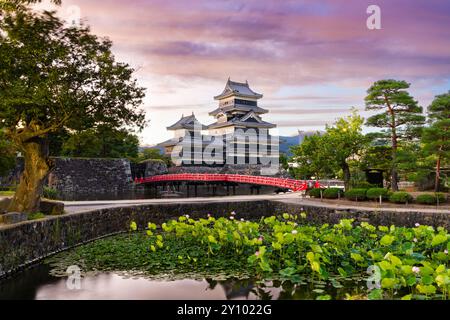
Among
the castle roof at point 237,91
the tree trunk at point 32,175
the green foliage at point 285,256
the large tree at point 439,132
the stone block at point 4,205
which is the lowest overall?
the green foliage at point 285,256

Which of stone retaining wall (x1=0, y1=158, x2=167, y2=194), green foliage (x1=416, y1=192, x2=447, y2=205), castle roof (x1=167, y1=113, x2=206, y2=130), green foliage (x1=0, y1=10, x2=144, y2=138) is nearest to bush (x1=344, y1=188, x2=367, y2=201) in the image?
green foliage (x1=416, y1=192, x2=447, y2=205)

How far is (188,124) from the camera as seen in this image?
6681 cm

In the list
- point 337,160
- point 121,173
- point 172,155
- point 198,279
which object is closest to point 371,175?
point 337,160

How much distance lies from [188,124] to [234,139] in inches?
522

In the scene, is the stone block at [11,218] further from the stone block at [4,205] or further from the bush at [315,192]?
the bush at [315,192]

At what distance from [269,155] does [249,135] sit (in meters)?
4.18

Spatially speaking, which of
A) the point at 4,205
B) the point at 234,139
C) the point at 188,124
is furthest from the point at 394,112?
the point at 188,124

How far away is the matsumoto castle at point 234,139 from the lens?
56562 mm

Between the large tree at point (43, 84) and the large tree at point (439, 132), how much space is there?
15.7 m

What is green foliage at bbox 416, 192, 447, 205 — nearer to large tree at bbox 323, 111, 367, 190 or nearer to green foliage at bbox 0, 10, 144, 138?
large tree at bbox 323, 111, 367, 190

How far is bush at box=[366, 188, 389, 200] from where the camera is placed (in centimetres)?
2095

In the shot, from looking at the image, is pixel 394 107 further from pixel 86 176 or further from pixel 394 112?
pixel 86 176

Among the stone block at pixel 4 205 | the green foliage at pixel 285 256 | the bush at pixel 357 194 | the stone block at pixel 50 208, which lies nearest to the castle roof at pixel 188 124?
the bush at pixel 357 194

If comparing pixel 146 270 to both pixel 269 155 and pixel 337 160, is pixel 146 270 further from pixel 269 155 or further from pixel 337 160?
pixel 269 155
